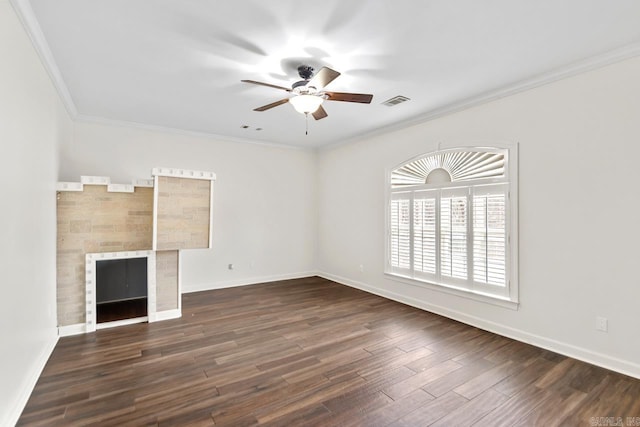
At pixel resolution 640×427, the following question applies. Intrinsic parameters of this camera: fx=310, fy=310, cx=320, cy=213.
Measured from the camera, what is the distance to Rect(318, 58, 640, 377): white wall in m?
2.77

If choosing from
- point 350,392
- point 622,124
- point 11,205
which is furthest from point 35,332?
point 622,124

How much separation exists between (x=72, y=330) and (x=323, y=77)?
158 inches

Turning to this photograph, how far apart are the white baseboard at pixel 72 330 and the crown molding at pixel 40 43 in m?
2.73

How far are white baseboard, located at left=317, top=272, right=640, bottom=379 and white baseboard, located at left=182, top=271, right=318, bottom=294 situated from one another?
82.6 inches

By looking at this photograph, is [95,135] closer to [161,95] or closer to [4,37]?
[161,95]

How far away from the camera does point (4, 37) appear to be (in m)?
1.99

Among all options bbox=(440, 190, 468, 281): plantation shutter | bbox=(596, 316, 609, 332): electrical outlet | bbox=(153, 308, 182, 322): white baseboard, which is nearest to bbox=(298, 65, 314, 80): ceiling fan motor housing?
bbox=(440, 190, 468, 281): plantation shutter

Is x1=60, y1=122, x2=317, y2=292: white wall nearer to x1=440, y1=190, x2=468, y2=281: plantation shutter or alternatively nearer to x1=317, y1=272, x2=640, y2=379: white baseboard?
x1=317, y1=272, x2=640, y2=379: white baseboard

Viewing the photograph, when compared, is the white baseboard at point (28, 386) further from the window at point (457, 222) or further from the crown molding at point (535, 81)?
the crown molding at point (535, 81)

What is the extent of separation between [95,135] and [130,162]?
1.96 ft

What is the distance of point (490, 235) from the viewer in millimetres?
3793

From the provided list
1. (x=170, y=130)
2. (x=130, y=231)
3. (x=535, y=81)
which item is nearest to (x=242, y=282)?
(x=130, y=231)

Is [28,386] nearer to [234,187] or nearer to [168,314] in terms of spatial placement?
[168,314]

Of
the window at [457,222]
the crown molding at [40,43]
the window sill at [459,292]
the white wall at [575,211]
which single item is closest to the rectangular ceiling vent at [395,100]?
the white wall at [575,211]
